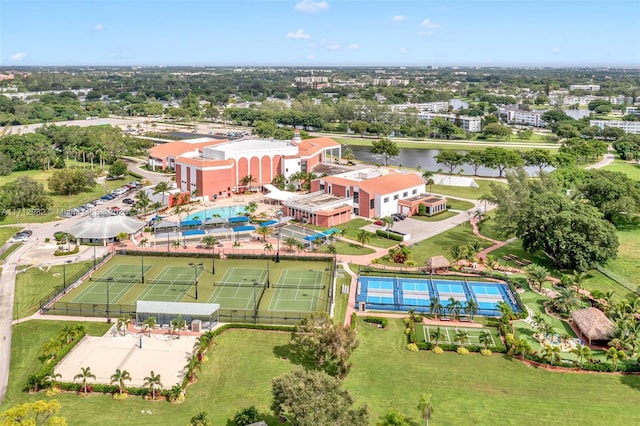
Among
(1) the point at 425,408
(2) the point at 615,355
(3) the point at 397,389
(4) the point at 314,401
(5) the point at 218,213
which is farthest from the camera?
(5) the point at 218,213

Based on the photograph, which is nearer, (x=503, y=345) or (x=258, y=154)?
(x=503, y=345)

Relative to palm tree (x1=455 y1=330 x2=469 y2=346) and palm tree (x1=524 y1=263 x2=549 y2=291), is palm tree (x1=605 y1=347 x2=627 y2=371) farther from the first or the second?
palm tree (x1=524 y1=263 x2=549 y2=291)

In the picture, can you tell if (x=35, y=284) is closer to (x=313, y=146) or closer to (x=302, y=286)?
(x=302, y=286)

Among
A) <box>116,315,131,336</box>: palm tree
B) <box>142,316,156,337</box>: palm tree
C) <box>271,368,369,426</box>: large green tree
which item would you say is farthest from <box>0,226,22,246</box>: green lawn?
<box>271,368,369,426</box>: large green tree

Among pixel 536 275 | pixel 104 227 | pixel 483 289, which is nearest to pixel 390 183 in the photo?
pixel 483 289

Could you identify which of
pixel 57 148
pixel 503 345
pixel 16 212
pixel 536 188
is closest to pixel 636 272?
pixel 536 188

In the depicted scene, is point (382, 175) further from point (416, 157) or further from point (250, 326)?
point (416, 157)
